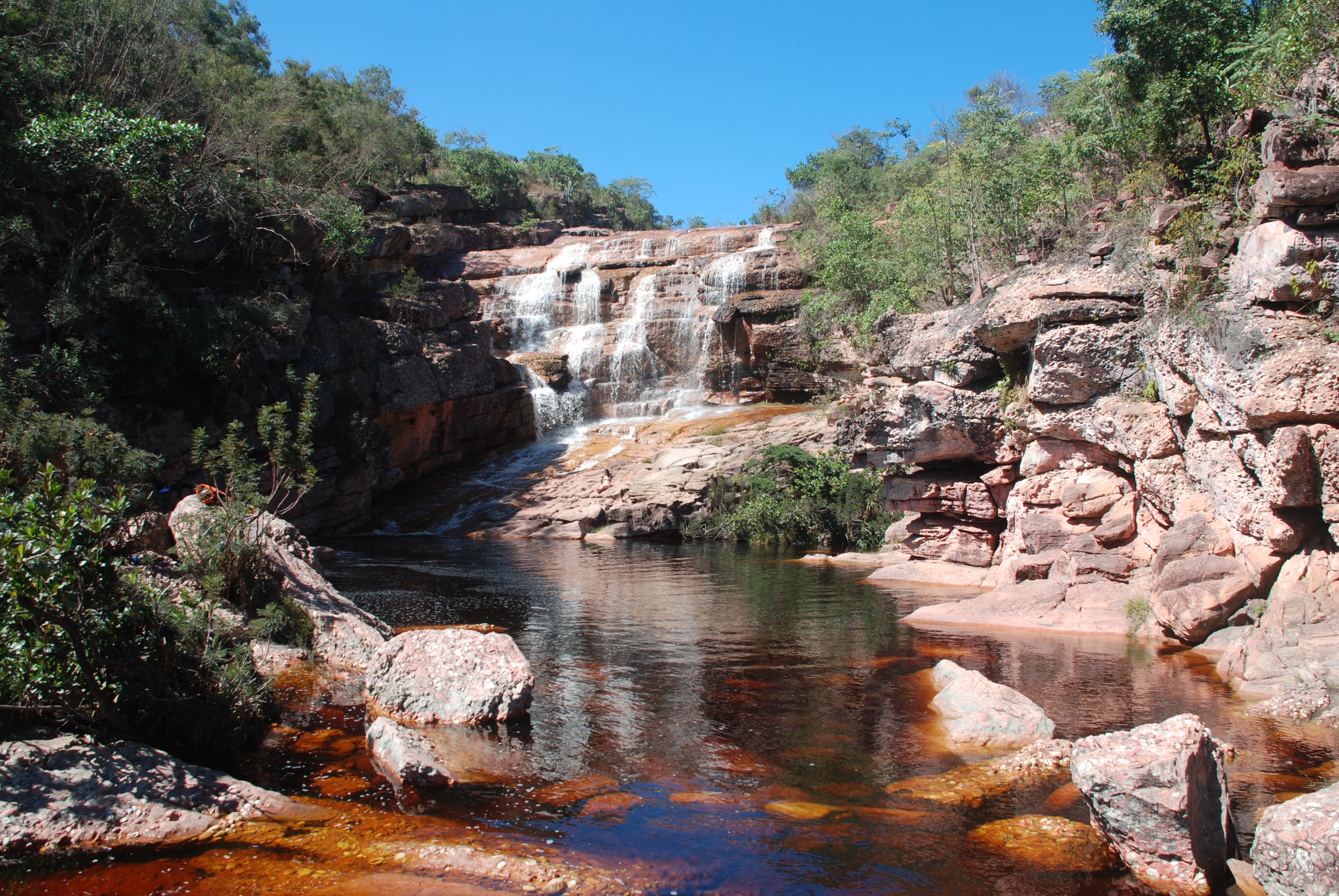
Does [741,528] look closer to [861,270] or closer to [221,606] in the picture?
[861,270]

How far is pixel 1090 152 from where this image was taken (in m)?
16.9

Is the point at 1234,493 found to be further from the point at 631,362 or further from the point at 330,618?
the point at 631,362

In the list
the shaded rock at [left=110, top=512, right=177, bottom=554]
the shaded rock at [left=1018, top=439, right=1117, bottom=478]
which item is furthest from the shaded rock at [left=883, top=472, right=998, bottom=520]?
the shaded rock at [left=110, top=512, right=177, bottom=554]

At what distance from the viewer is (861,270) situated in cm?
2688

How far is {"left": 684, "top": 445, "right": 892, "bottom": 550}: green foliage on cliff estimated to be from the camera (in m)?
21.9

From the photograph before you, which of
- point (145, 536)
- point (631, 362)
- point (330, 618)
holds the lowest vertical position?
point (330, 618)

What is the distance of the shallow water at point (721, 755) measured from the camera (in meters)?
4.60

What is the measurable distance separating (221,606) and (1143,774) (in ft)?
26.7

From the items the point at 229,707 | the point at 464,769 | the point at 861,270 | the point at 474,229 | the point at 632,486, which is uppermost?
the point at 474,229

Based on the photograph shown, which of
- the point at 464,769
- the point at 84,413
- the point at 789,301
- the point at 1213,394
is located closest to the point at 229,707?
the point at 464,769

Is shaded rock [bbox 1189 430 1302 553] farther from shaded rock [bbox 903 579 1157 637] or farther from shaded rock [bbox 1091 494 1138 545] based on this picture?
shaded rock [bbox 903 579 1157 637]

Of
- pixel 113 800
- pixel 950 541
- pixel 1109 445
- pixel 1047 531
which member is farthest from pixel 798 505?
pixel 113 800

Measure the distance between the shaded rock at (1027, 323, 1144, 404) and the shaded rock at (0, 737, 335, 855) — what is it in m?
12.5

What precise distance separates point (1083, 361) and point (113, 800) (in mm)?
13526
